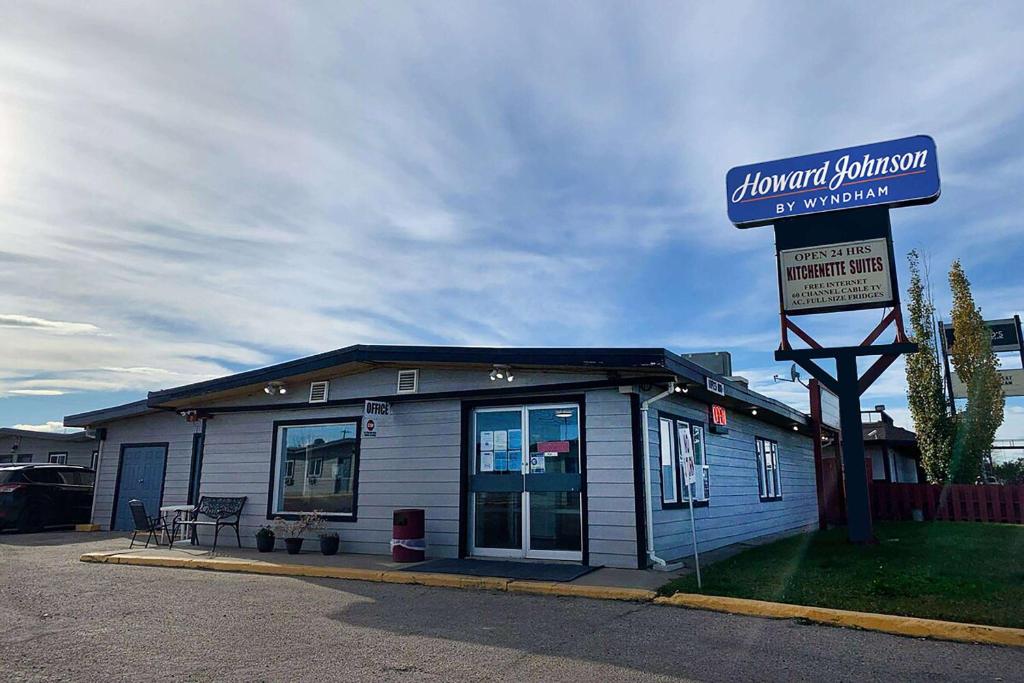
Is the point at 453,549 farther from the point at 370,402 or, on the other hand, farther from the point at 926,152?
the point at 926,152

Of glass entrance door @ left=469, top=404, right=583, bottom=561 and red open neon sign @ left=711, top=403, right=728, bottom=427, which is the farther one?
red open neon sign @ left=711, top=403, right=728, bottom=427

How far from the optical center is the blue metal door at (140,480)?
53.0 ft

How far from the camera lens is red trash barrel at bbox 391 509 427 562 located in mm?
10453

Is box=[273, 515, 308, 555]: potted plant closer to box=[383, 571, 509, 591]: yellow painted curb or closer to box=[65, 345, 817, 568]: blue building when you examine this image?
box=[65, 345, 817, 568]: blue building

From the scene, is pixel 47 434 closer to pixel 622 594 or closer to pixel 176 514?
pixel 176 514

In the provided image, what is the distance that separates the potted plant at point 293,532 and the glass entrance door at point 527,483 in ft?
9.85

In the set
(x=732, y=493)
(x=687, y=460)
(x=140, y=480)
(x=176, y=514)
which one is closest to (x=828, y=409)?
(x=732, y=493)

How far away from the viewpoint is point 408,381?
11.7 meters

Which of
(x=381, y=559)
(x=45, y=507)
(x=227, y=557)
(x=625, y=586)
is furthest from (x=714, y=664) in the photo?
(x=45, y=507)

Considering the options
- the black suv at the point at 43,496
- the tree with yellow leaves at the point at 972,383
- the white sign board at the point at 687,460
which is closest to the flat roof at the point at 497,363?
the white sign board at the point at 687,460

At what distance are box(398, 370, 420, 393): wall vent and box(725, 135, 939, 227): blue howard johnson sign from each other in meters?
6.11

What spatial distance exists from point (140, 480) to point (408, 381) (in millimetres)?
8811

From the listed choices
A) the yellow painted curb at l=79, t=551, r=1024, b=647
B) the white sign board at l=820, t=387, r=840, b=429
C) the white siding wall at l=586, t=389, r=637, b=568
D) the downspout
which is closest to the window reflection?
the yellow painted curb at l=79, t=551, r=1024, b=647

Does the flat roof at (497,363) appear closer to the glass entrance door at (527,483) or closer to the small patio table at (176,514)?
the glass entrance door at (527,483)
